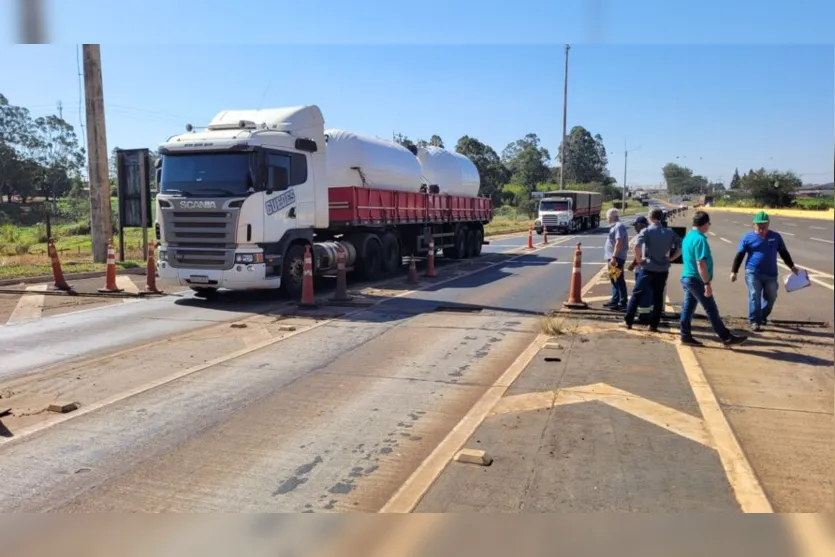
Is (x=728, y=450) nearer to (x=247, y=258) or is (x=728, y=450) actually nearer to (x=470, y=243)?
(x=247, y=258)

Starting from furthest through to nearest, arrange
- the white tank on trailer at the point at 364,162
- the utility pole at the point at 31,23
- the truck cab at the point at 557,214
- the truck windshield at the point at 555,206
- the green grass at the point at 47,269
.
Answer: the truck windshield at the point at 555,206, the truck cab at the point at 557,214, the green grass at the point at 47,269, the white tank on trailer at the point at 364,162, the utility pole at the point at 31,23

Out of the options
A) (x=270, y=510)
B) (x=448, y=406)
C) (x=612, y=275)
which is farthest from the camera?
(x=612, y=275)

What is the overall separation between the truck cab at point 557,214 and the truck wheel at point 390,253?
964 inches

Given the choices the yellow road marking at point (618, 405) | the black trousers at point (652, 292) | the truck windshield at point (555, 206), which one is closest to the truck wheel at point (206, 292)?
the black trousers at point (652, 292)

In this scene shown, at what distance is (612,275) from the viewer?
10531 millimetres

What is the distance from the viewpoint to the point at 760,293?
9141 mm

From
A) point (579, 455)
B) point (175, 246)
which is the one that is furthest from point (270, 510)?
point (175, 246)

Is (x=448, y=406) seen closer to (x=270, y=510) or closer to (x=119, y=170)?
(x=270, y=510)

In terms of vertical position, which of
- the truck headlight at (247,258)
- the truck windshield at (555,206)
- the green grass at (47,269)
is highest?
the truck windshield at (555,206)

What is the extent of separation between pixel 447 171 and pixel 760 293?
44.4 feet

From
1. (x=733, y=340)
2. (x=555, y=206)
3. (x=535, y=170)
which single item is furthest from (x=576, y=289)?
(x=535, y=170)

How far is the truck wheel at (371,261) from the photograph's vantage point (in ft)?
51.3

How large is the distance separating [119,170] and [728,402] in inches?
669

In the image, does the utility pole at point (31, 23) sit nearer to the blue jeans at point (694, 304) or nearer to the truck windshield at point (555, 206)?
the blue jeans at point (694, 304)
